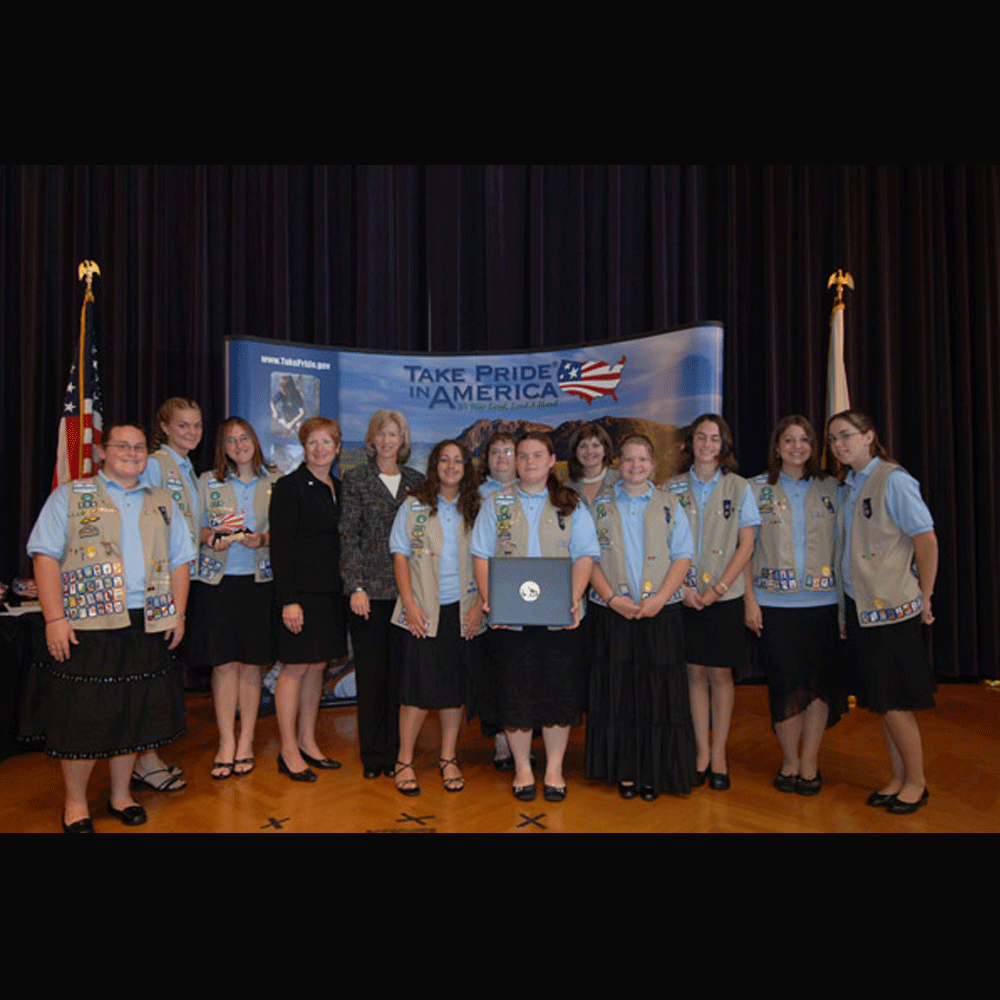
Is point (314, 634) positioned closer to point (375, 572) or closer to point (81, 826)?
point (375, 572)

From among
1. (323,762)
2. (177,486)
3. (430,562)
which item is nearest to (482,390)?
(430,562)

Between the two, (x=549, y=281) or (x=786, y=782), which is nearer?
(x=786, y=782)

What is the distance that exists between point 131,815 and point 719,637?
255 centimetres

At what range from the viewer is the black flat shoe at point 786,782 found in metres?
3.24

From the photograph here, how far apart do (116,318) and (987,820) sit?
661 centimetres

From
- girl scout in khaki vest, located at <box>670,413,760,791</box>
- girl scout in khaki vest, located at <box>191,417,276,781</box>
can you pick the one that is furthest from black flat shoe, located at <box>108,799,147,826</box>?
girl scout in khaki vest, located at <box>670,413,760,791</box>

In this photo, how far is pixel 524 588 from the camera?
2.91m

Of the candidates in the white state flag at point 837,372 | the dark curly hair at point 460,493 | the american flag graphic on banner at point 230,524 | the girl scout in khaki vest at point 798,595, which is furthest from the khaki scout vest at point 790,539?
the american flag graphic on banner at point 230,524

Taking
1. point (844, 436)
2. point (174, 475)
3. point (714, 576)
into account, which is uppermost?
point (844, 436)

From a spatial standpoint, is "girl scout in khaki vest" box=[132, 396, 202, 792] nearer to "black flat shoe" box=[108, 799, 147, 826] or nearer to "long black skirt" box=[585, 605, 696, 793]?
"black flat shoe" box=[108, 799, 147, 826]

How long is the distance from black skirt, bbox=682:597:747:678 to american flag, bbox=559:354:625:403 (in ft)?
6.73

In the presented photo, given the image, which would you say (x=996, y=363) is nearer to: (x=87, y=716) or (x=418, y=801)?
(x=418, y=801)

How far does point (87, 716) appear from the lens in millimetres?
2744

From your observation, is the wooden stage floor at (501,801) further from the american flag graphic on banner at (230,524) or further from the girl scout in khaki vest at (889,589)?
the american flag graphic on banner at (230,524)
